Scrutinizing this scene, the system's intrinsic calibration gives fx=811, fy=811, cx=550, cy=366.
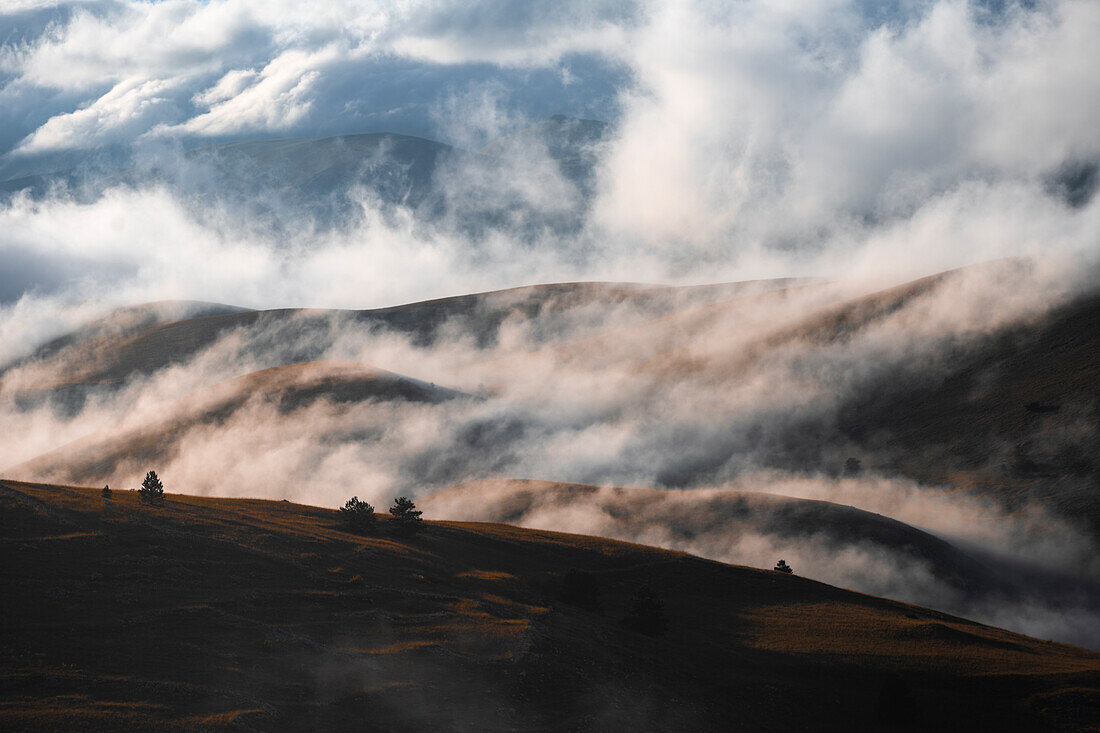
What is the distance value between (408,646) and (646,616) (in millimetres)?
21047

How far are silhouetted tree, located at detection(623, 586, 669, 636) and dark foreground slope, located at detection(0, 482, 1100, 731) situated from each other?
79.7 inches

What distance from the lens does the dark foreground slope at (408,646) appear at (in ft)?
130

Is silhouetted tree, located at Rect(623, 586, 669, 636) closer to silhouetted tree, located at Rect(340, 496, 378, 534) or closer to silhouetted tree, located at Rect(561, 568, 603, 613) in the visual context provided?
silhouetted tree, located at Rect(561, 568, 603, 613)

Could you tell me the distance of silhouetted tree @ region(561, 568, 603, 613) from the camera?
2579 inches

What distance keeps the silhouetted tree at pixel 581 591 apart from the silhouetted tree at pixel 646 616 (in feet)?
11.0

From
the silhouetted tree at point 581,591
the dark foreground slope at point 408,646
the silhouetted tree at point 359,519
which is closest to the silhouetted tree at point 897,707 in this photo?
the dark foreground slope at point 408,646

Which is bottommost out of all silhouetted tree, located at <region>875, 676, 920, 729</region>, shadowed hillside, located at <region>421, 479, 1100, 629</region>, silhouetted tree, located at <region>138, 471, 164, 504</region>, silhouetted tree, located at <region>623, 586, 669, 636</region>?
silhouetted tree, located at <region>875, 676, 920, 729</region>

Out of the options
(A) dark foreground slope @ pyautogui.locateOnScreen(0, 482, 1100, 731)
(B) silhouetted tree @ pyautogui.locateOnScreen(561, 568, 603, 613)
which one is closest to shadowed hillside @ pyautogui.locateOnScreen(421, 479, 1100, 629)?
(A) dark foreground slope @ pyautogui.locateOnScreen(0, 482, 1100, 731)

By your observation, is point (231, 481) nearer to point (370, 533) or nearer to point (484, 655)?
point (370, 533)

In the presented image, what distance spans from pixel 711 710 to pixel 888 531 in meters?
106

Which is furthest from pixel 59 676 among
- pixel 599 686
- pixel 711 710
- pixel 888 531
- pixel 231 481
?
pixel 231 481

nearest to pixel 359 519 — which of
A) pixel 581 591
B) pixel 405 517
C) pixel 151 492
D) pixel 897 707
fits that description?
pixel 405 517

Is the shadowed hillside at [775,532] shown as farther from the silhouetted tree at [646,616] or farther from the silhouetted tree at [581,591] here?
the silhouetted tree at [646,616]

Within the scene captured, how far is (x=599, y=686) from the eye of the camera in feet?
158
